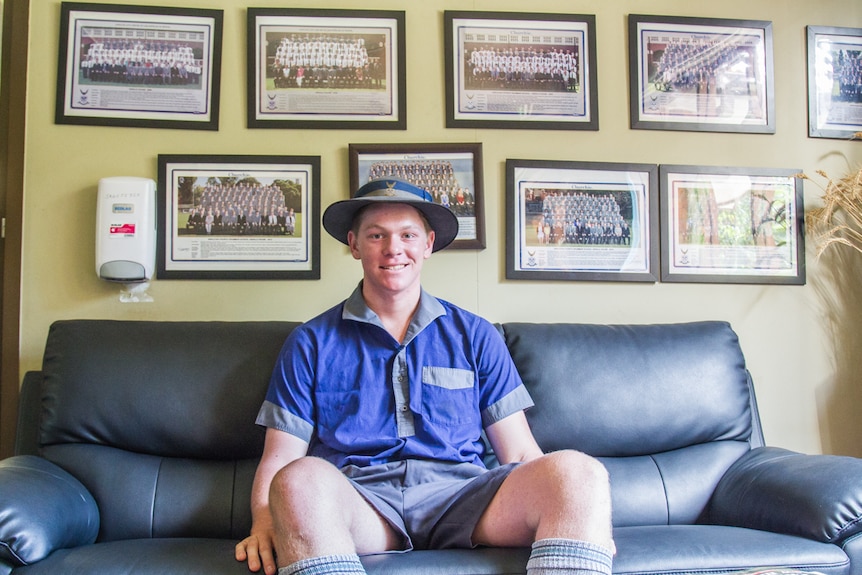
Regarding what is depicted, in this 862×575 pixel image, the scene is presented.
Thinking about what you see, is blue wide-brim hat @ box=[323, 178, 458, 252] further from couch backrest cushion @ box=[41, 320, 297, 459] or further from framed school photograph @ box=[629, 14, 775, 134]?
framed school photograph @ box=[629, 14, 775, 134]

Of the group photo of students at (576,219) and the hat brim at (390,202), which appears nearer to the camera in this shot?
the hat brim at (390,202)

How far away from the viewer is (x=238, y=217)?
2.34 metres

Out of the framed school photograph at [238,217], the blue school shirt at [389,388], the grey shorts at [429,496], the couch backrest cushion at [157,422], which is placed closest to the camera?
the grey shorts at [429,496]

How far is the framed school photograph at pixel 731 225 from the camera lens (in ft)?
8.09

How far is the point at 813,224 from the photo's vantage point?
252 cm

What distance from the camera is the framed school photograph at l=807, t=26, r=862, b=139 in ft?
8.39

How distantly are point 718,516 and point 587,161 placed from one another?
127 centimetres

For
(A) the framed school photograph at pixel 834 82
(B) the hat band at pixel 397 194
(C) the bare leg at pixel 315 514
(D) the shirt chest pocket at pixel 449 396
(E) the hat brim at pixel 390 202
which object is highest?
(A) the framed school photograph at pixel 834 82

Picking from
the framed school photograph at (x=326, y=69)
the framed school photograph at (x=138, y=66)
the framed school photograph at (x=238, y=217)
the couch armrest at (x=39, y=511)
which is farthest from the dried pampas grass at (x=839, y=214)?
the couch armrest at (x=39, y=511)

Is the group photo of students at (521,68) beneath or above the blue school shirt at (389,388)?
above

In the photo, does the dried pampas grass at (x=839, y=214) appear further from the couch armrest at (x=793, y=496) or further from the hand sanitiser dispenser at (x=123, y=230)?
the hand sanitiser dispenser at (x=123, y=230)

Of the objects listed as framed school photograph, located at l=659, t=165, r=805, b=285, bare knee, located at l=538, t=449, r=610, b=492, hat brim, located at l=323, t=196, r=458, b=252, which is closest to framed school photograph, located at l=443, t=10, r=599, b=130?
framed school photograph, located at l=659, t=165, r=805, b=285

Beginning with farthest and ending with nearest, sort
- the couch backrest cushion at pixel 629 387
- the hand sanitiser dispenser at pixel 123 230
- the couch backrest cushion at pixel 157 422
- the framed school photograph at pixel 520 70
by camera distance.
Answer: the framed school photograph at pixel 520 70 → the hand sanitiser dispenser at pixel 123 230 → the couch backrest cushion at pixel 629 387 → the couch backrest cushion at pixel 157 422

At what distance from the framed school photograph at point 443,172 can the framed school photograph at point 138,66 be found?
57 cm
